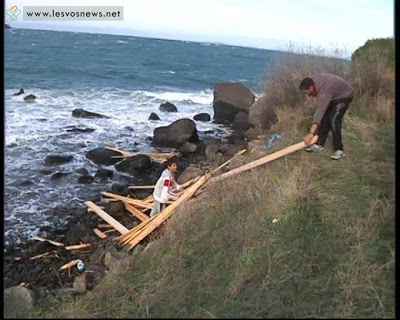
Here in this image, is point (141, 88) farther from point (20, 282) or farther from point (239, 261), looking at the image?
point (239, 261)

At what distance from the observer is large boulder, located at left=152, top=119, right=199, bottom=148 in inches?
595

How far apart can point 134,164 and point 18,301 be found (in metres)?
7.31

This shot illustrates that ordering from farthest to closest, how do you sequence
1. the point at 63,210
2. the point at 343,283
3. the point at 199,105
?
the point at 199,105
the point at 63,210
the point at 343,283

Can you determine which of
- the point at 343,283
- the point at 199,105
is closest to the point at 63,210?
the point at 343,283

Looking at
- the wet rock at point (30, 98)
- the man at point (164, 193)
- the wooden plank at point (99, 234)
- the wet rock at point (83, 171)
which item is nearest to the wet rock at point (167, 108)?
the wet rock at point (30, 98)

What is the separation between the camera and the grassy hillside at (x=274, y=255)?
387cm

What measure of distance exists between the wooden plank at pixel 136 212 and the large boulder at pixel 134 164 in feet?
10.5

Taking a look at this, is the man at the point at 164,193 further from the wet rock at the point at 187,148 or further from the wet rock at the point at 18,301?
the wet rock at the point at 187,148

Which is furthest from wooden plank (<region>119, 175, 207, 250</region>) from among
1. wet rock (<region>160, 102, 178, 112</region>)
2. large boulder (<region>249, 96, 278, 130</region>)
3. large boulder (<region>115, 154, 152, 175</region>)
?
wet rock (<region>160, 102, 178, 112</region>)

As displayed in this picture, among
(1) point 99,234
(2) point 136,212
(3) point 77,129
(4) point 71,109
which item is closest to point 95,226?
(1) point 99,234

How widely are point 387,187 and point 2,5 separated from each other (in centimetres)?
598

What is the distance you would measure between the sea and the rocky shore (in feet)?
1.28

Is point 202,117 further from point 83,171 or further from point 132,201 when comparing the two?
point 132,201

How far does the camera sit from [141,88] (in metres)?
29.0
